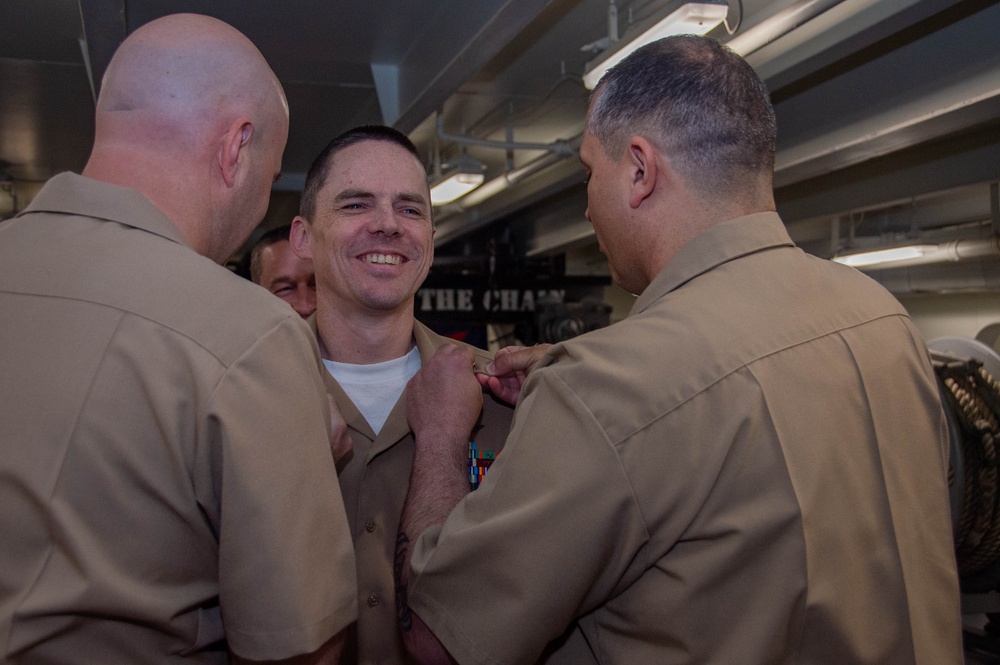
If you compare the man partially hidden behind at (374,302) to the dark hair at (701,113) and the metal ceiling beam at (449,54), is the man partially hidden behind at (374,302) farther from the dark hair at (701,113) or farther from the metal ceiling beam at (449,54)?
the metal ceiling beam at (449,54)

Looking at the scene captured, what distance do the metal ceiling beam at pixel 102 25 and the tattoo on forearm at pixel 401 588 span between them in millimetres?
3171

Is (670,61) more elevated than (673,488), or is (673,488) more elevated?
(670,61)

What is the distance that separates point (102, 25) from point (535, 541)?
3.89 m

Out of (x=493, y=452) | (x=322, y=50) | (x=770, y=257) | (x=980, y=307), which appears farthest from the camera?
(x=980, y=307)

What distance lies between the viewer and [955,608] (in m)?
1.40

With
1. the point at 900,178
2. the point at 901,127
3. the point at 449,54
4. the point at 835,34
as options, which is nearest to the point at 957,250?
the point at 900,178

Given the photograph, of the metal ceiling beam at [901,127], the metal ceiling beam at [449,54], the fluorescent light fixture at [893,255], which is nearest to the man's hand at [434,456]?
the metal ceiling beam at [449,54]

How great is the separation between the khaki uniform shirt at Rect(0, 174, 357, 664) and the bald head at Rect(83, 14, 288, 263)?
72 mm

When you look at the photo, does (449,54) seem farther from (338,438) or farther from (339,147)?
(338,438)

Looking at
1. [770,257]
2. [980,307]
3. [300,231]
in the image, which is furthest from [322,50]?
[980,307]

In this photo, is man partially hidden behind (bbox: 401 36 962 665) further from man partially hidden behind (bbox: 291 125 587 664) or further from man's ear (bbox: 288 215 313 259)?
man's ear (bbox: 288 215 313 259)

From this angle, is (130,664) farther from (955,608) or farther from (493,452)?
(955,608)

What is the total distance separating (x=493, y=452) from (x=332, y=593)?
2.70 ft

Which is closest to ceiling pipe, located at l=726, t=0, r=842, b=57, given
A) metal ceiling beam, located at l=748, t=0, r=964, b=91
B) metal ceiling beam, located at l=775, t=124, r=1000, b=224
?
metal ceiling beam, located at l=748, t=0, r=964, b=91
